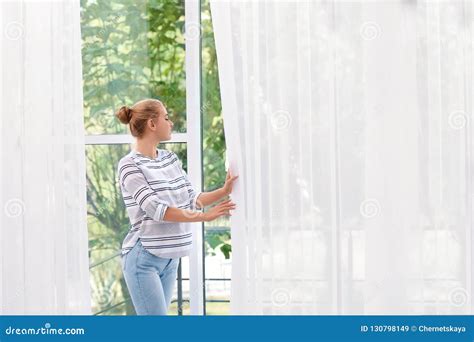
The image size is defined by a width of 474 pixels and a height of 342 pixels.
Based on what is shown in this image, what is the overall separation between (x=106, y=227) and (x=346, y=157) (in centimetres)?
93

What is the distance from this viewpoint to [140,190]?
2195mm

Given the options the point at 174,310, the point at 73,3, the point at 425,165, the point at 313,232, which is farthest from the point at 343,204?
the point at 73,3

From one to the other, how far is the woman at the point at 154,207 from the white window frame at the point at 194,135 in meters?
0.08

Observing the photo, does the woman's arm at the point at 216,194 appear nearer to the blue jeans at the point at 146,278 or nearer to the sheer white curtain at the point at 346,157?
the sheer white curtain at the point at 346,157

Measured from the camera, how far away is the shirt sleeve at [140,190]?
218 cm

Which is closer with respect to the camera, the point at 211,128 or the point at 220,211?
the point at 220,211

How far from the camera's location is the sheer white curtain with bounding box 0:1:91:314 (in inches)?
90.4

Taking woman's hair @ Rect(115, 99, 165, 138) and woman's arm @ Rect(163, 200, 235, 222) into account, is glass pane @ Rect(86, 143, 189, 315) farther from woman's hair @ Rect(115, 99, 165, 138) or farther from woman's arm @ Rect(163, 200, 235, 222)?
woman's arm @ Rect(163, 200, 235, 222)

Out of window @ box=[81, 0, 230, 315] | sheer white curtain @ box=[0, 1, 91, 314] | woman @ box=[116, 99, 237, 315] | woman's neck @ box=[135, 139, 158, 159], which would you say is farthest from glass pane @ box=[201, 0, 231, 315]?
sheer white curtain @ box=[0, 1, 91, 314]

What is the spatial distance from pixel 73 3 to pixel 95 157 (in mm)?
557

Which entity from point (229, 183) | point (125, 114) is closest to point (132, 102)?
point (125, 114)

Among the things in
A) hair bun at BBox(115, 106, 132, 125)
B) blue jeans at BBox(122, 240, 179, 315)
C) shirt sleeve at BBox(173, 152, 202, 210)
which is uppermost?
hair bun at BBox(115, 106, 132, 125)

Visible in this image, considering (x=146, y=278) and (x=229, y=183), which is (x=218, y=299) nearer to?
(x=146, y=278)

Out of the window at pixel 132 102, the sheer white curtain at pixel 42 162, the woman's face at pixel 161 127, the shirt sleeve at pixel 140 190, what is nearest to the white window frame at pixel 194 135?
the window at pixel 132 102
